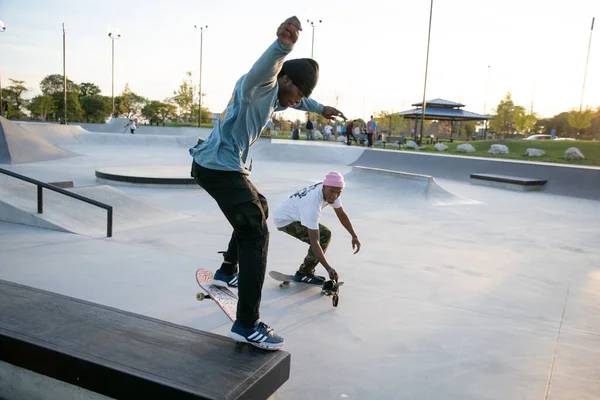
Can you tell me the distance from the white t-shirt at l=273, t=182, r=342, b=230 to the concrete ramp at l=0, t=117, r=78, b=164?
46.3ft

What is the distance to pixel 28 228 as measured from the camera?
19.8 feet

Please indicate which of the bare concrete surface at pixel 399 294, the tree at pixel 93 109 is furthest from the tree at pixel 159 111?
the bare concrete surface at pixel 399 294

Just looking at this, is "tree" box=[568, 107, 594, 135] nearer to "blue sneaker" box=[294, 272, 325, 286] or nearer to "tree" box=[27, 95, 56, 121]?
"blue sneaker" box=[294, 272, 325, 286]

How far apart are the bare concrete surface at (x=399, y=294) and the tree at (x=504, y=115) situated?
146 ft

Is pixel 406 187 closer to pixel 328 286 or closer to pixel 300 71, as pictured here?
Result: pixel 328 286

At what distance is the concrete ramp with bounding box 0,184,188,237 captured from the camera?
20.2ft

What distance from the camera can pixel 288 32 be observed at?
189 centimetres

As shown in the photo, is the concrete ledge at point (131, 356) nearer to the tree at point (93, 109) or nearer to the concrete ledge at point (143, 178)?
the concrete ledge at point (143, 178)

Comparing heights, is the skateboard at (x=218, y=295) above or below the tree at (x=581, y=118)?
below

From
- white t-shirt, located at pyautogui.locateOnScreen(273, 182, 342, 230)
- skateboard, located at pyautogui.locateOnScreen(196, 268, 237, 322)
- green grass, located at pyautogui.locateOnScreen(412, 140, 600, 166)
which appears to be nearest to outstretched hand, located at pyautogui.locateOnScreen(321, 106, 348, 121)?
white t-shirt, located at pyautogui.locateOnScreen(273, 182, 342, 230)

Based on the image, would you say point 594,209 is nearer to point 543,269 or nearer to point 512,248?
point 512,248

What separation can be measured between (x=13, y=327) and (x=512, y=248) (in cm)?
623

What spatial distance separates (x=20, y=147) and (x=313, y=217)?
15611 mm

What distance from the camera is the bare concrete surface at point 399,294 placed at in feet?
9.35
